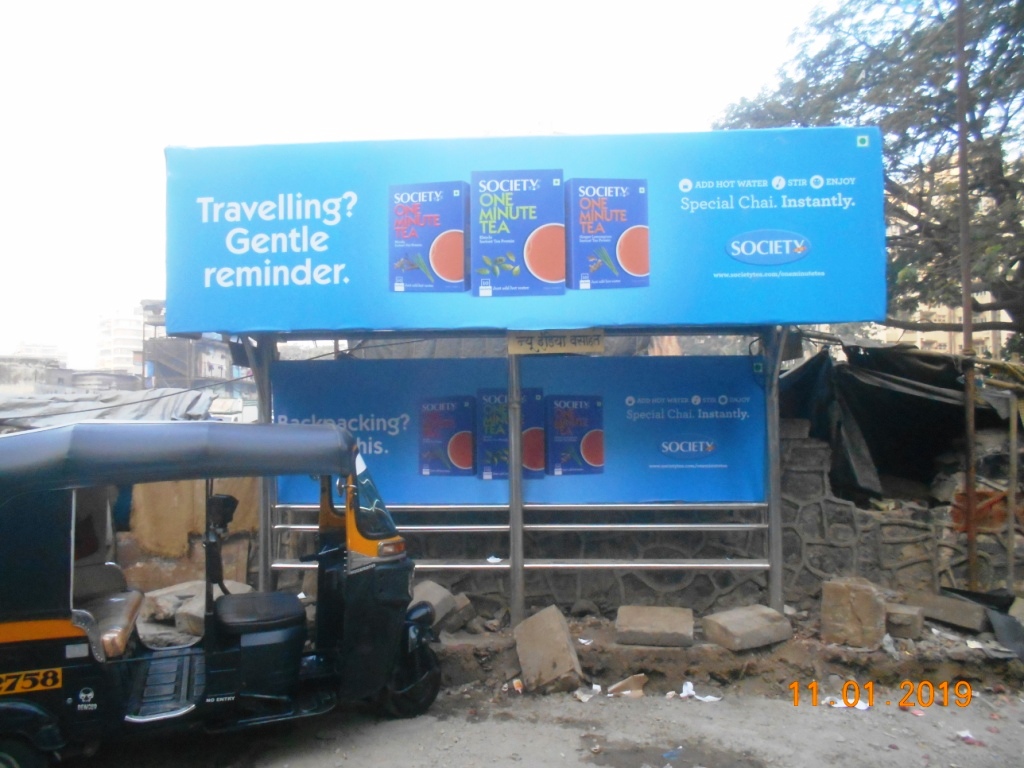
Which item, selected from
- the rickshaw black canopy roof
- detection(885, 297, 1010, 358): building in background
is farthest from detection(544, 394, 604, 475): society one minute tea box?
detection(885, 297, 1010, 358): building in background

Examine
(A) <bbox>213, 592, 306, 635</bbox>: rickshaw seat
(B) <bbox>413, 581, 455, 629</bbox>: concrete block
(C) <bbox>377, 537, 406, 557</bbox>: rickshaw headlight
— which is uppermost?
(C) <bbox>377, 537, 406, 557</bbox>: rickshaw headlight

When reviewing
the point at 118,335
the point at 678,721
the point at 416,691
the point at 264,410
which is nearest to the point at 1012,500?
the point at 678,721

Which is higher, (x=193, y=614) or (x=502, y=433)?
(x=502, y=433)

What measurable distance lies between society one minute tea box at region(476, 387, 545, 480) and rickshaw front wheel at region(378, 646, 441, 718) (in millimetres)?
1770

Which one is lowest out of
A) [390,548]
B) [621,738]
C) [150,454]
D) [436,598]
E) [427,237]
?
[621,738]

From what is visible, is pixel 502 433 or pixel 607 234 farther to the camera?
pixel 502 433

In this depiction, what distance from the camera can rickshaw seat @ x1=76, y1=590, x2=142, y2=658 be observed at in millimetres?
4237

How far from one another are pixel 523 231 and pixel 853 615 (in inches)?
147

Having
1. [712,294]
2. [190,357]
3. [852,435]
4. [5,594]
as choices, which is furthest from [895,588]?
[190,357]

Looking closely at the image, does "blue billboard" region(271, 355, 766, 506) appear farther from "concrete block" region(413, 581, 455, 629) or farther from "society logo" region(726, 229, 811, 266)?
"society logo" region(726, 229, 811, 266)

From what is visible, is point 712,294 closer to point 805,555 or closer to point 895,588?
point 805,555

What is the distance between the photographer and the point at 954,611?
614 centimetres

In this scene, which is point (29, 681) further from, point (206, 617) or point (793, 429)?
point (793, 429)
